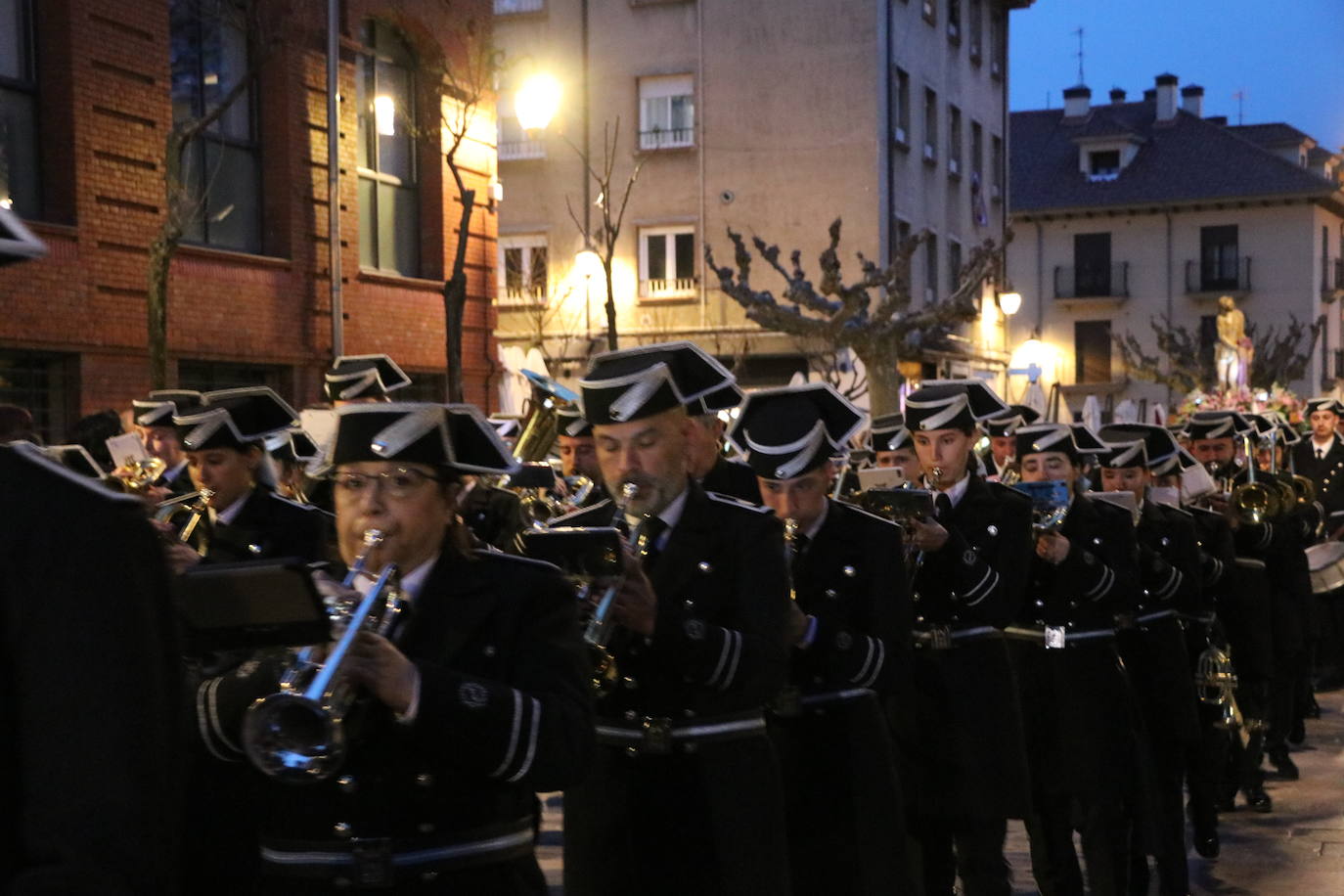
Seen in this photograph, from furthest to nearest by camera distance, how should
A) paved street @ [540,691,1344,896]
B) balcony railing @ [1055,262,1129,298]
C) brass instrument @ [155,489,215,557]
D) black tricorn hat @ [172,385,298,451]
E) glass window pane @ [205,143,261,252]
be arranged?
1. balcony railing @ [1055,262,1129,298]
2. glass window pane @ [205,143,261,252]
3. paved street @ [540,691,1344,896]
4. black tricorn hat @ [172,385,298,451]
5. brass instrument @ [155,489,215,557]

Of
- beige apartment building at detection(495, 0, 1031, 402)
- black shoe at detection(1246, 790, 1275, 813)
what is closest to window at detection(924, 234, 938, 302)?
beige apartment building at detection(495, 0, 1031, 402)

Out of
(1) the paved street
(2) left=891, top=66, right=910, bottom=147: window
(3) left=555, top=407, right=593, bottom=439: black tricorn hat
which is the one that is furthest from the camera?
(2) left=891, top=66, right=910, bottom=147: window

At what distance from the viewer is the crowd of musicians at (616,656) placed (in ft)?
7.90

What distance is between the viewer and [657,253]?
1495 inches

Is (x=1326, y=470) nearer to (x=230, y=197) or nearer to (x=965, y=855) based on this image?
(x=230, y=197)

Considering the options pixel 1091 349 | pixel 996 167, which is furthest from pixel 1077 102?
pixel 996 167

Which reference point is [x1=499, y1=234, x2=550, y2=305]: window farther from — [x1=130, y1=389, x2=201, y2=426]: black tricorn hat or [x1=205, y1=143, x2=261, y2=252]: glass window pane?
[x1=130, y1=389, x2=201, y2=426]: black tricorn hat

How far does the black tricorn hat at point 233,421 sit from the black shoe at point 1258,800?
6716 mm

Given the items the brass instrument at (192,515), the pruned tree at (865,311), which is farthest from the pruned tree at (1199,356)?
the brass instrument at (192,515)

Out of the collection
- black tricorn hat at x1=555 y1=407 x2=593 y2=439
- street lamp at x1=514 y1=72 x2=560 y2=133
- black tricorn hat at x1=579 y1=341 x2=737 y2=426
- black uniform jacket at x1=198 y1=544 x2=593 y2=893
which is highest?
street lamp at x1=514 y1=72 x2=560 y2=133

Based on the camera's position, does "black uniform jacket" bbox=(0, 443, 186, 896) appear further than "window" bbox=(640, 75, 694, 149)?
No

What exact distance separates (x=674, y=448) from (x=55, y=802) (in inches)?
123

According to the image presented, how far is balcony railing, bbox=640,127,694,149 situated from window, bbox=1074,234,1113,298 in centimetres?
2767

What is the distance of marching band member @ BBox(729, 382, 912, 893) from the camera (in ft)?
20.3
